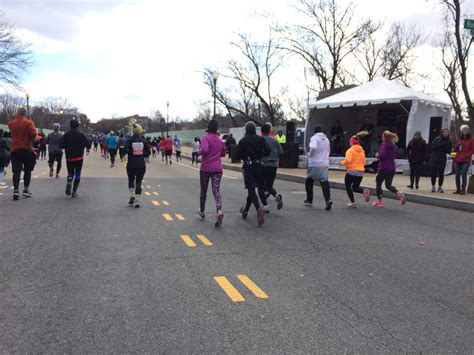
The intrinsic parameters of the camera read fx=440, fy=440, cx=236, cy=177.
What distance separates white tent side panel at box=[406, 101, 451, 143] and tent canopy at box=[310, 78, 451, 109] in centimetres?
24

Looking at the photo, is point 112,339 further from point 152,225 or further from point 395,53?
point 395,53

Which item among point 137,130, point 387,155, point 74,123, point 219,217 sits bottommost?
point 219,217

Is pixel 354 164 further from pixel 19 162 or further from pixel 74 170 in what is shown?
pixel 19 162

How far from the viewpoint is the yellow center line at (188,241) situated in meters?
6.25

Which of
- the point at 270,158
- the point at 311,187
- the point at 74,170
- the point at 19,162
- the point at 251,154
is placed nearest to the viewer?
the point at 251,154

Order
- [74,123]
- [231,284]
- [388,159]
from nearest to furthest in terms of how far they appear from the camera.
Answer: [231,284]
[388,159]
[74,123]

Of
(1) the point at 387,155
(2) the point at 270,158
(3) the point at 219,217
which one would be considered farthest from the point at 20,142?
(1) the point at 387,155

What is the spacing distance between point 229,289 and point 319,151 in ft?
20.0

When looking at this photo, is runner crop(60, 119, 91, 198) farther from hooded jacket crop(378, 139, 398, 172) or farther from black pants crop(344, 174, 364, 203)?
hooded jacket crop(378, 139, 398, 172)

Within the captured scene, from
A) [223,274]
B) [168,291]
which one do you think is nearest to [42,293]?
[168,291]

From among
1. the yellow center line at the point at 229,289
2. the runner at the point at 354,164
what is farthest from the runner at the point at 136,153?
the yellow center line at the point at 229,289

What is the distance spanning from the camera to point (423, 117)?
730 inches

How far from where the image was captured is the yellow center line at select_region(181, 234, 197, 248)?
6246 mm

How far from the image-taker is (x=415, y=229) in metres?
7.95
